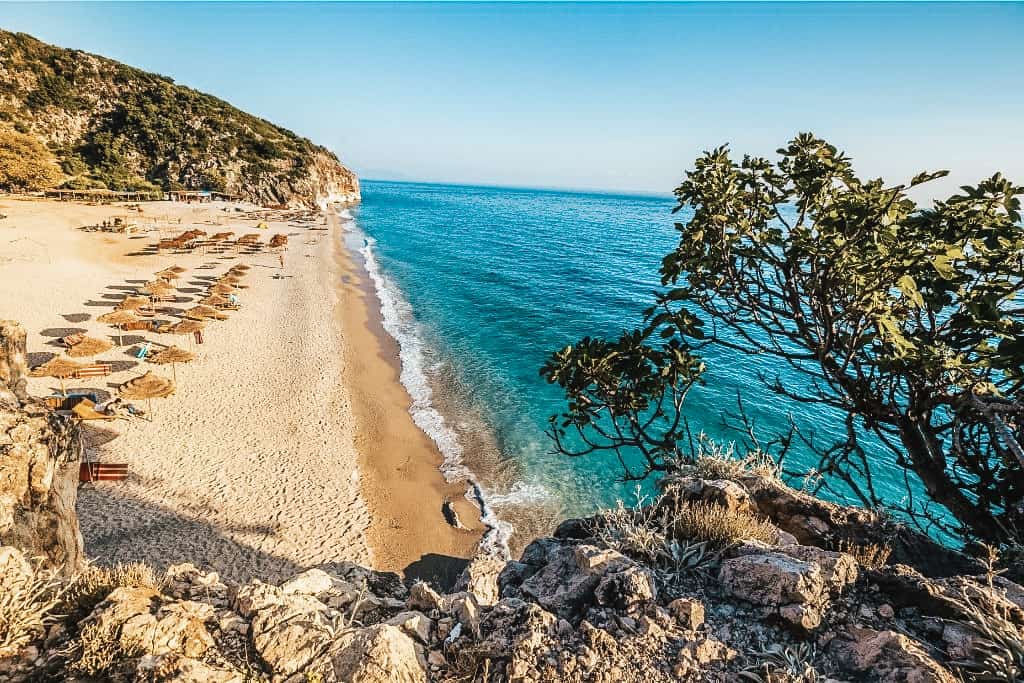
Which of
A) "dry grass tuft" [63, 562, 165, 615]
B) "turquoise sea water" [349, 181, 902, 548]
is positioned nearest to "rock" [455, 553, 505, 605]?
"dry grass tuft" [63, 562, 165, 615]

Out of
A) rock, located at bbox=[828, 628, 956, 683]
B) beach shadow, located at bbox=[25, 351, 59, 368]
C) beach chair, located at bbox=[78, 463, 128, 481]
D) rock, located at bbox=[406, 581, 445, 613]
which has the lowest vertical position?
beach chair, located at bbox=[78, 463, 128, 481]

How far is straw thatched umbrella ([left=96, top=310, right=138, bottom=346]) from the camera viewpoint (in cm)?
2122

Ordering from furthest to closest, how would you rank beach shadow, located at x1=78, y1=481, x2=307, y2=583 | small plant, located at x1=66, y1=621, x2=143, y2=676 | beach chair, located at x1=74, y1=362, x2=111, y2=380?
beach chair, located at x1=74, y1=362, x2=111, y2=380
beach shadow, located at x1=78, y1=481, x2=307, y2=583
small plant, located at x1=66, y1=621, x2=143, y2=676

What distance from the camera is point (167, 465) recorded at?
13.7 metres

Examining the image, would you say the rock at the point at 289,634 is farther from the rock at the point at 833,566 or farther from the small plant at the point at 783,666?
the rock at the point at 833,566

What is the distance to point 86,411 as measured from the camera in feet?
47.0

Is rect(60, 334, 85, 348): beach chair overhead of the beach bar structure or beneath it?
beneath

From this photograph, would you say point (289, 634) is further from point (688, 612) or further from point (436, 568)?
point (436, 568)

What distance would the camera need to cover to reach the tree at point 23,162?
139 feet

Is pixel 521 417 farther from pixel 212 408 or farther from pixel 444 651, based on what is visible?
pixel 444 651

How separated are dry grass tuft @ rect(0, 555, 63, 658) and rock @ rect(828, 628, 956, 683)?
642cm

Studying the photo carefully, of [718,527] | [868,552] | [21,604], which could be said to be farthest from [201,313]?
[868,552]

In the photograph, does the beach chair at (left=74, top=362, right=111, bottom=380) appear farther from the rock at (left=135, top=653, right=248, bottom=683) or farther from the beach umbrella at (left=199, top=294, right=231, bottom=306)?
the rock at (left=135, top=653, right=248, bottom=683)

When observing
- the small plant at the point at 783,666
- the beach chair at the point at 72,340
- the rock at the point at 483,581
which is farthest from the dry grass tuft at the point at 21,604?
the beach chair at the point at 72,340
